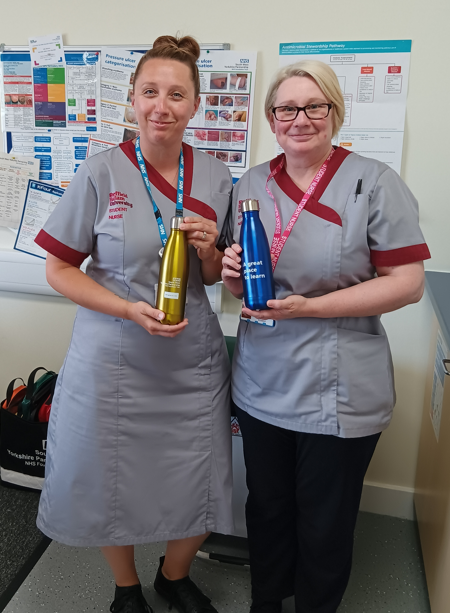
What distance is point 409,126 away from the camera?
181cm

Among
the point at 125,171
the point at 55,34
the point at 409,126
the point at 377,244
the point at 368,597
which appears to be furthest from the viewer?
the point at 55,34

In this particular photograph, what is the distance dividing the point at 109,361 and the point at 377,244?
0.70 meters

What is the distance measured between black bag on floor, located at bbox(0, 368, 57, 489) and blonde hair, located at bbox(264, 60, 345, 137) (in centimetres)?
147

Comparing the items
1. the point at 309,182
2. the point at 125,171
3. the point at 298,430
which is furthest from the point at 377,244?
the point at 125,171

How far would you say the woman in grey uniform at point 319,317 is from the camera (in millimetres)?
1160

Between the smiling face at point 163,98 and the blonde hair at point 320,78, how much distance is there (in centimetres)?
21

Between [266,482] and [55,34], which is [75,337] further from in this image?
[55,34]

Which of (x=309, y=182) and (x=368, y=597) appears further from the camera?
(x=368, y=597)

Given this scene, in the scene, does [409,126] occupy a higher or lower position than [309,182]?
higher

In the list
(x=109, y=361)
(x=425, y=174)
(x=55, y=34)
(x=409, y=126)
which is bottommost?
(x=109, y=361)

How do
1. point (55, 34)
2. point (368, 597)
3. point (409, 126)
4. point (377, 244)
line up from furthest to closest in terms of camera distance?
1. point (55, 34)
2. point (409, 126)
3. point (368, 597)
4. point (377, 244)

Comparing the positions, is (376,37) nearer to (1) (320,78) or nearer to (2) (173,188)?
(1) (320,78)

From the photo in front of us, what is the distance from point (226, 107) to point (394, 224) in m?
1.03

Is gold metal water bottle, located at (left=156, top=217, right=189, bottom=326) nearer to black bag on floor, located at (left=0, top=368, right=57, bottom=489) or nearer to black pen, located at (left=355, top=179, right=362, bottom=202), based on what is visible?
black pen, located at (left=355, top=179, right=362, bottom=202)
